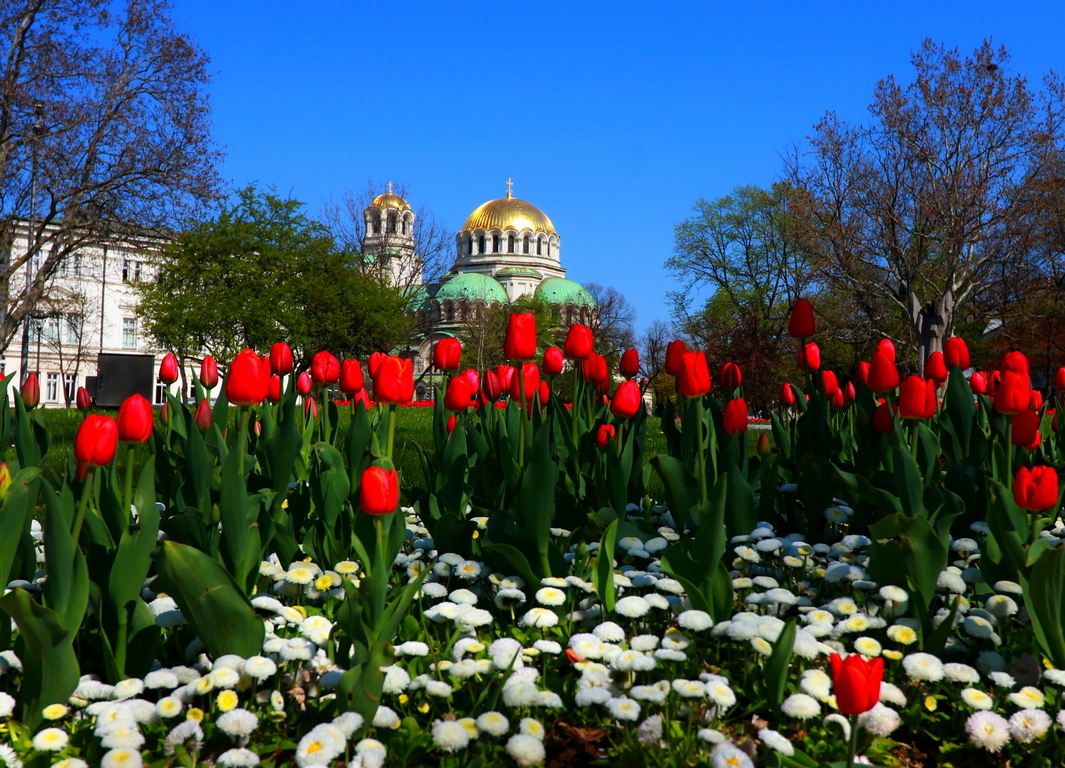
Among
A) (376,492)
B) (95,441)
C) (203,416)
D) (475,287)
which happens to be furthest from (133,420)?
(475,287)

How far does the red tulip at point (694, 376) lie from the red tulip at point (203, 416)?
5.89 ft

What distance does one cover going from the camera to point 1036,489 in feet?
6.89

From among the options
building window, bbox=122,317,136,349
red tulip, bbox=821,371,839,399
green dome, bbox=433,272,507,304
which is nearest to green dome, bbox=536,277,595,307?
green dome, bbox=433,272,507,304

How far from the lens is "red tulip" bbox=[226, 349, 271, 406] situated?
2324mm

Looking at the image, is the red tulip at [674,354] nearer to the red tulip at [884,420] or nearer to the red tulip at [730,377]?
the red tulip at [730,377]

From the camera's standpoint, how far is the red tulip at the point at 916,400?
2684mm

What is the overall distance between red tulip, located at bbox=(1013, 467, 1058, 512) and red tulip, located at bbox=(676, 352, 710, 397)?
0.90m

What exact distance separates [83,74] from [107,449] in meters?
17.2

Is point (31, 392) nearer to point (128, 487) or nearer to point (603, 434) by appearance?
point (128, 487)

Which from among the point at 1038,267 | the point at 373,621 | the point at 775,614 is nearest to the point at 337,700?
the point at 373,621

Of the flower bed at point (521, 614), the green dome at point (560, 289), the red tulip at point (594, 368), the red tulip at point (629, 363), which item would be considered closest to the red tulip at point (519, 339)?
Result: the flower bed at point (521, 614)

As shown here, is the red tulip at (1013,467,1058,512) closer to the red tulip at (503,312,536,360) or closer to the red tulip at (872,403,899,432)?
the red tulip at (872,403,899,432)

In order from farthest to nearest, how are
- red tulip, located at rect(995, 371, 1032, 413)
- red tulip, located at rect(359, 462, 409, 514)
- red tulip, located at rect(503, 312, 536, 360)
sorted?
1. red tulip, located at rect(503, 312, 536, 360)
2. red tulip, located at rect(995, 371, 1032, 413)
3. red tulip, located at rect(359, 462, 409, 514)

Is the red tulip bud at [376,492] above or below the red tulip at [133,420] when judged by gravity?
below
